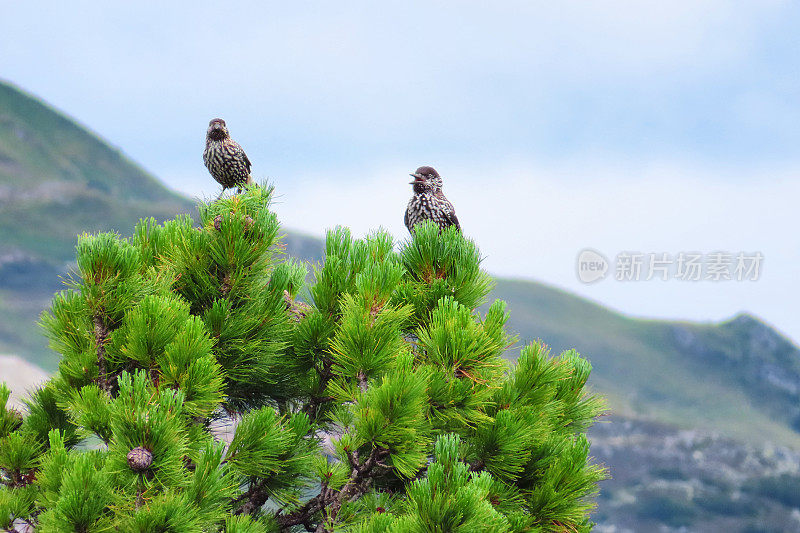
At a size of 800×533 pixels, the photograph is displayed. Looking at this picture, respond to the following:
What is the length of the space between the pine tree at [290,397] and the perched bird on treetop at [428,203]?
88 centimetres

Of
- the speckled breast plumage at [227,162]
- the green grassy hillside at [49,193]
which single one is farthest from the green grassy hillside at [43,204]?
the speckled breast plumage at [227,162]

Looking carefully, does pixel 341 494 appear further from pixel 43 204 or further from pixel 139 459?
pixel 43 204

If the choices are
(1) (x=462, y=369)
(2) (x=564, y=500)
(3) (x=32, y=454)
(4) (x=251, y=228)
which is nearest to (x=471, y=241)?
(1) (x=462, y=369)

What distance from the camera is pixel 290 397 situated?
5.73 meters

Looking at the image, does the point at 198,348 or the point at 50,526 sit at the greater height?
the point at 198,348

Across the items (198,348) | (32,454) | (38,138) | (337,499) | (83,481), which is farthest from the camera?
(38,138)

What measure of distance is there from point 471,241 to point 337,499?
1.95m

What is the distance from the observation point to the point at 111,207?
69312 millimetres

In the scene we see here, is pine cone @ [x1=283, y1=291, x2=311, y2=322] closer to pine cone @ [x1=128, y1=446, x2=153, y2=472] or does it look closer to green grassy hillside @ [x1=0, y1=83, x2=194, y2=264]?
pine cone @ [x1=128, y1=446, x2=153, y2=472]

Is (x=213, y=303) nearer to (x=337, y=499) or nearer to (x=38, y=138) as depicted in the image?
(x=337, y=499)

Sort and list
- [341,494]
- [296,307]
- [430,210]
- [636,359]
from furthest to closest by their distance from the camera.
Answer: [636,359] < [430,210] < [296,307] < [341,494]

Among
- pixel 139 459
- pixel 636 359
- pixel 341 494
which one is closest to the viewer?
pixel 139 459

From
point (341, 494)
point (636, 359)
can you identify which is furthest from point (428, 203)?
point (636, 359)

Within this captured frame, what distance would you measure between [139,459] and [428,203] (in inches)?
121
